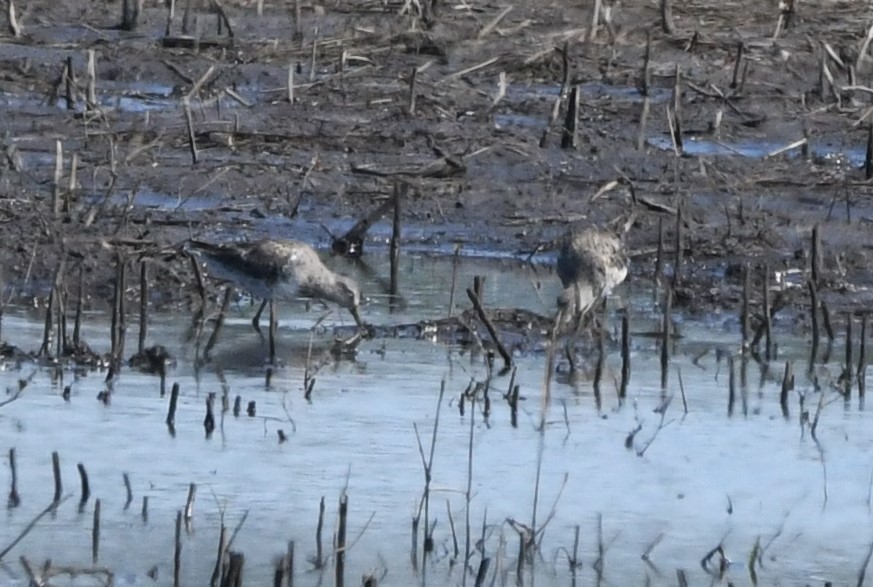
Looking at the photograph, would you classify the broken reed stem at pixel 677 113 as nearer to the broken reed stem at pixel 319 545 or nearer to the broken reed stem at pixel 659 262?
the broken reed stem at pixel 659 262

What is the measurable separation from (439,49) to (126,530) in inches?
383

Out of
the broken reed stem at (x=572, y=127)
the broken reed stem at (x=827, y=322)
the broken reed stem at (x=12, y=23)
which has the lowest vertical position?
the broken reed stem at (x=827, y=322)

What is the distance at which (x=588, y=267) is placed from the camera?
10258mm

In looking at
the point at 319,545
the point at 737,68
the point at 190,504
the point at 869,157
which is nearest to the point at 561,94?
the point at 737,68

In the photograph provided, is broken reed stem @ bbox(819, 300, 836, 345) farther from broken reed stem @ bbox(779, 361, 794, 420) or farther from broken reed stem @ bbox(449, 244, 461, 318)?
broken reed stem @ bbox(449, 244, 461, 318)

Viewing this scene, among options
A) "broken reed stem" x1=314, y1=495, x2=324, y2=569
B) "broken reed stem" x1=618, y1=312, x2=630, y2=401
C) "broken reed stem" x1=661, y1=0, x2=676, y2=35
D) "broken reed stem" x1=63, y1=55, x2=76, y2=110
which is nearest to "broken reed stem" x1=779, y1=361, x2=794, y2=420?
"broken reed stem" x1=618, y1=312, x2=630, y2=401

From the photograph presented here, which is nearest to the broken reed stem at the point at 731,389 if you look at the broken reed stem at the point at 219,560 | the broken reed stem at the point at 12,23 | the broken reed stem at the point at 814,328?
the broken reed stem at the point at 814,328

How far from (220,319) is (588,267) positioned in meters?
1.70

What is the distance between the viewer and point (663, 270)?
11273mm

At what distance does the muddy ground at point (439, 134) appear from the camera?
37.7ft

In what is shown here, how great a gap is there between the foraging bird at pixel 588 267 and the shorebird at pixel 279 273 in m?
0.97

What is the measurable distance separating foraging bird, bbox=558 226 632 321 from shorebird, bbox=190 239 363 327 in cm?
97

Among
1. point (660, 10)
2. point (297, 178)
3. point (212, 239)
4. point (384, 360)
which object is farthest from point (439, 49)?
point (384, 360)

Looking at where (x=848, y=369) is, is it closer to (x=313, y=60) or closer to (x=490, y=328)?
(x=490, y=328)
